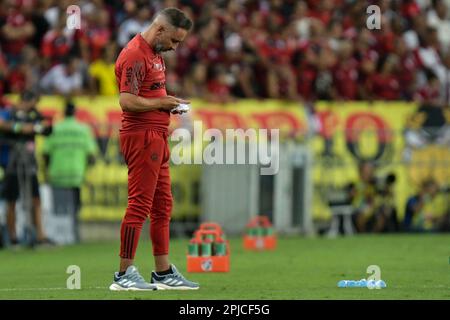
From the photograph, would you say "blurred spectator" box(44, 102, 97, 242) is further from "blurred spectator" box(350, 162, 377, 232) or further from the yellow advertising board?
"blurred spectator" box(350, 162, 377, 232)

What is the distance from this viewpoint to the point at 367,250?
18.7m

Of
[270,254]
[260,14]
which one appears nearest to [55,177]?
[270,254]

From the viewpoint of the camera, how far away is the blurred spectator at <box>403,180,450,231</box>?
23.3 metres

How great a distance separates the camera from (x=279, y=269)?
1495 centimetres

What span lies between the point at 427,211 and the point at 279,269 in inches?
352

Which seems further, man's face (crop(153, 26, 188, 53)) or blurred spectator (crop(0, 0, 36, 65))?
blurred spectator (crop(0, 0, 36, 65))

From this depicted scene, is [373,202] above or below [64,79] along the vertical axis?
below

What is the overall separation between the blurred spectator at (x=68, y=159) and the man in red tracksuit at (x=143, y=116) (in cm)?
916

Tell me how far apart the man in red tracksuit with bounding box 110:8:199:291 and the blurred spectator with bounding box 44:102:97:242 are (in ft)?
30.0

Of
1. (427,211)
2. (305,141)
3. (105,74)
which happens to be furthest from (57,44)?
(427,211)

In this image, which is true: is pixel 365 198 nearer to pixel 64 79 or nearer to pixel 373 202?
pixel 373 202

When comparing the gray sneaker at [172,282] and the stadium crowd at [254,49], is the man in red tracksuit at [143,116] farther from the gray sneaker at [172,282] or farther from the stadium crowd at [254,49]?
the stadium crowd at [254,49]

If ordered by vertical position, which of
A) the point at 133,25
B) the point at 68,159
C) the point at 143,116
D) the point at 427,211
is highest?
the point at 133,25

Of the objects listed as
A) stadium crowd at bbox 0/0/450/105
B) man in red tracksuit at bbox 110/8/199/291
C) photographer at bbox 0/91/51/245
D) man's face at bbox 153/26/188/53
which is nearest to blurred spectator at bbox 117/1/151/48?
stadium crowd at bbox 0/0/450/105
